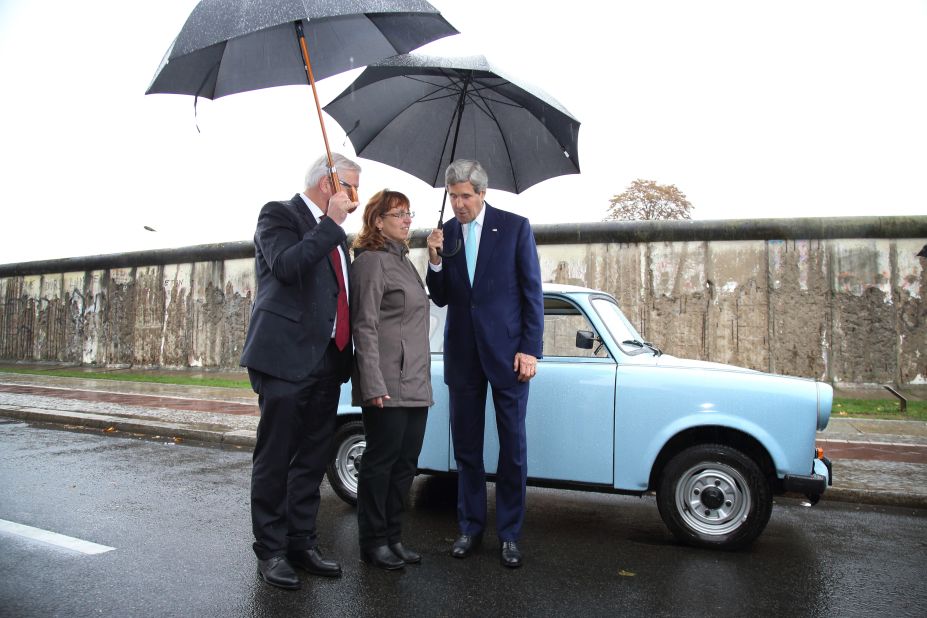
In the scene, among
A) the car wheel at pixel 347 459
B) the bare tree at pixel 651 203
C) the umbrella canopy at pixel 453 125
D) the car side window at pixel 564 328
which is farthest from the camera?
the bare tree at pixel 651 203

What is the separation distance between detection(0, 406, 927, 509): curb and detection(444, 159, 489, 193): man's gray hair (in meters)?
3.83

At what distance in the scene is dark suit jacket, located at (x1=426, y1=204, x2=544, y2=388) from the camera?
3.82 meters

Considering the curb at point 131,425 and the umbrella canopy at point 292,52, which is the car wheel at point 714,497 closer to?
the umbrella canopy at point 292,52

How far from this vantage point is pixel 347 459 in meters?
5.05

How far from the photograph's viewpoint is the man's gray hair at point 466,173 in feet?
12.6

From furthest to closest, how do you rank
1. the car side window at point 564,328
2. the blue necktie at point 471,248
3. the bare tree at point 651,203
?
1. the bare tree at point 651,203
2. the car side window at point 564,328
3. the blue necktie at point 471,248

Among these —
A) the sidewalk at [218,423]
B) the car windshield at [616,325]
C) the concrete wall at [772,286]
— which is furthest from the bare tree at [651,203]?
the car windshield at [616,325]

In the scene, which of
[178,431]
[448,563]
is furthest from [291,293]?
[178,431]

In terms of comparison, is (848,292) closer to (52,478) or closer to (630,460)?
(630,460)

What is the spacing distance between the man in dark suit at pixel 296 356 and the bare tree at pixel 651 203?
35029 mm

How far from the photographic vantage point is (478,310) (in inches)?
152

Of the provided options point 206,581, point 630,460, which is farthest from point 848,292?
point 206,581

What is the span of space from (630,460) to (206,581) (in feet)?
8.14

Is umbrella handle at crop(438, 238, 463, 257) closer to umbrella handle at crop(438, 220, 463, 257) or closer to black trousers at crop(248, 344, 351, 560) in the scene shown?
umbrella handle at crop(438, 220, 463, 257)
